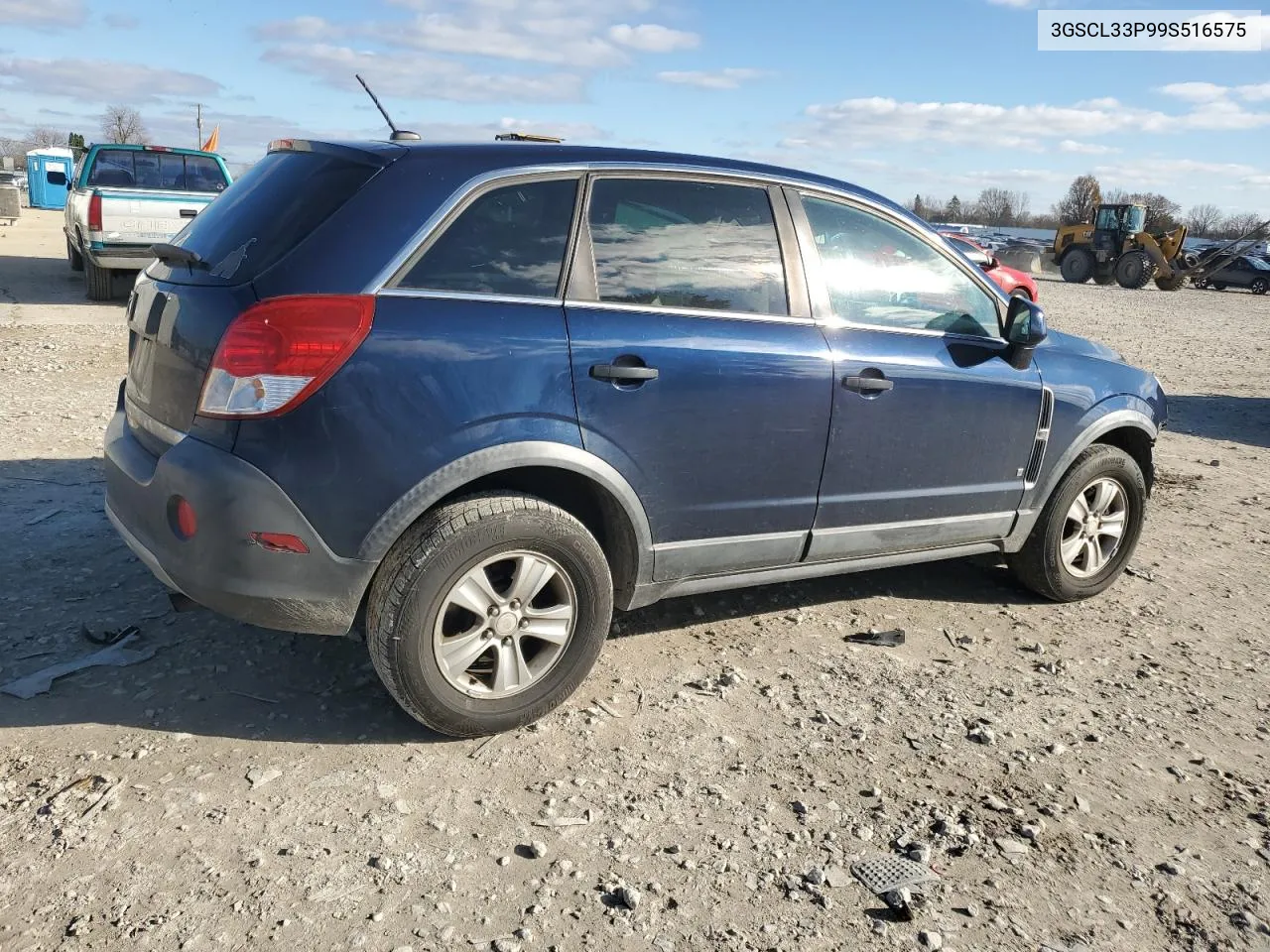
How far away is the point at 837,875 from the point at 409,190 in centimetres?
233

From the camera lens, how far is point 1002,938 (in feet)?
8.54

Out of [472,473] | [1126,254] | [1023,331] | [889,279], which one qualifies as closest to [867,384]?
[889,279]

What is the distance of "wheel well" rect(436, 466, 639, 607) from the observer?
336 centimetres

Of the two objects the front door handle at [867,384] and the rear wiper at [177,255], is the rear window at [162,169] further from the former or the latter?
the front door handle at [867,384]

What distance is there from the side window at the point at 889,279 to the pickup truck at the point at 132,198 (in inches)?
366

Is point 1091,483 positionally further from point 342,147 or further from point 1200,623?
point 342,147

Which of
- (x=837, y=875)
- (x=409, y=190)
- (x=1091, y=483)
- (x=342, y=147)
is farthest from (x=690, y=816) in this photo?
(x=1091, y=483)

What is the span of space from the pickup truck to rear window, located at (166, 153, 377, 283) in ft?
28.4

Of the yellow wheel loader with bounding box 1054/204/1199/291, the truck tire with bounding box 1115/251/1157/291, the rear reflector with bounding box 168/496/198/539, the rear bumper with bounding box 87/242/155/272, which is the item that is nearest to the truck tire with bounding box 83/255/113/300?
the rear bumper with bounding box 87/242/155/272

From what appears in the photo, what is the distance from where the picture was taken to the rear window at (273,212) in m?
3.12

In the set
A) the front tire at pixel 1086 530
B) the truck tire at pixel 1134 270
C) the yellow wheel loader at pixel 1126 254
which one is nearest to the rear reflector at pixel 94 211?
the front tire at pixel 1086 530

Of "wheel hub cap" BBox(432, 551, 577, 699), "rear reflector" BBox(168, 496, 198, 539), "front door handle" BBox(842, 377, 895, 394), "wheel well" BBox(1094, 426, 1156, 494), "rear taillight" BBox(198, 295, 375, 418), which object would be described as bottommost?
"wheel hub cap" BBox(432, 551, 577, 699)

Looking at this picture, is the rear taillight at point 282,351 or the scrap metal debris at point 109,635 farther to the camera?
the scrap metal debris at point 109,635

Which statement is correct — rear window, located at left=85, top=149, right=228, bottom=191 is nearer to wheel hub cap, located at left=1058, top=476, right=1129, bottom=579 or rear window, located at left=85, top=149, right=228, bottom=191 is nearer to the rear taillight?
the rear taillight
